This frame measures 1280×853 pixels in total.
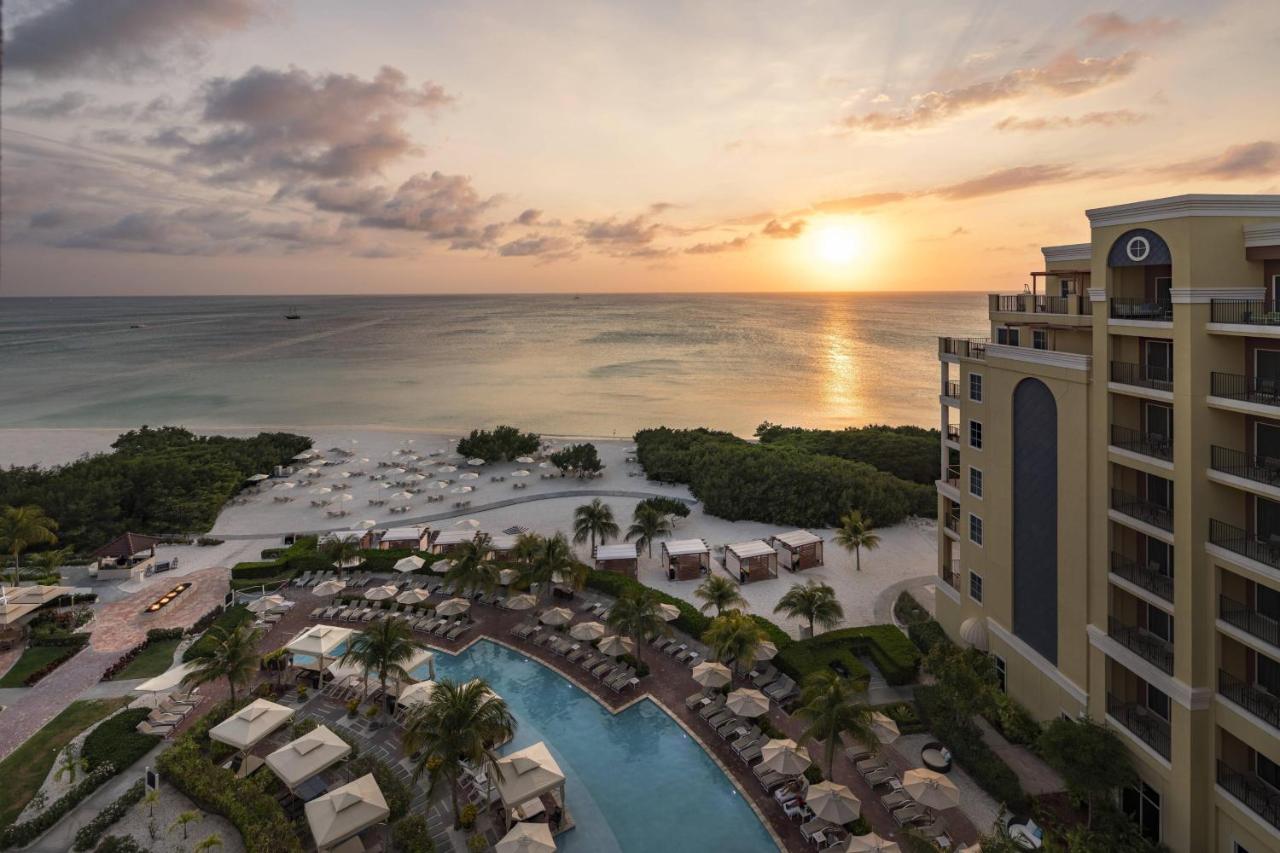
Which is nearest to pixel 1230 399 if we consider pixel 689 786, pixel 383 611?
pixel 689 786

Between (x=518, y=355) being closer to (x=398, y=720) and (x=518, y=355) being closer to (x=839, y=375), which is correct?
(x=839, y=375)

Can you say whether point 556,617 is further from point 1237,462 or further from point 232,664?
point 1237,462

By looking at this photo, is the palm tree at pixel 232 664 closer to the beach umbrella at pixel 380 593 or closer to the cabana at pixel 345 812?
the cabana at pixel 345 812

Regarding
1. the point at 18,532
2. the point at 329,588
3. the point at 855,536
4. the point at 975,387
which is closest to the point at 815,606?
the point at 855,536

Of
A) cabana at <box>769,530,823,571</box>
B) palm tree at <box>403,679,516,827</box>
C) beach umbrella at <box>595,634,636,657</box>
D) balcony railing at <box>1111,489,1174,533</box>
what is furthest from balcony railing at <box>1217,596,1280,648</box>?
cabana at <box>769,530,823,571</box>

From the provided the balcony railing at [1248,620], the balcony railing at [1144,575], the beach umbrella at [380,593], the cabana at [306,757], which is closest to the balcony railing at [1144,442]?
the balcony railing at [1144,575]

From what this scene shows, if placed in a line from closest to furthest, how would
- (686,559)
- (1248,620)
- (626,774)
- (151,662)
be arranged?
(1248,620) < (626,774) < (151,662) < (686,559)
